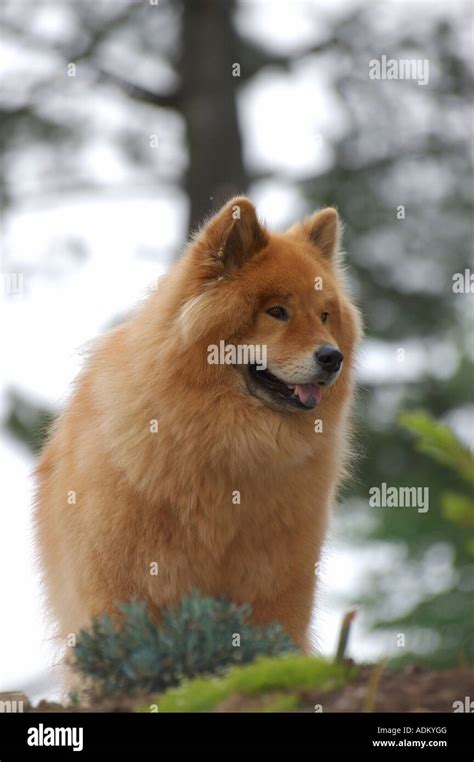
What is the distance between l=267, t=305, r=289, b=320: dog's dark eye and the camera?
6.87 metres

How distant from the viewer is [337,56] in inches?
537

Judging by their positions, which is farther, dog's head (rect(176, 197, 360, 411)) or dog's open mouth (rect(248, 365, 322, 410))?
dog's open mouth (rect(248, 365, 322, 410))

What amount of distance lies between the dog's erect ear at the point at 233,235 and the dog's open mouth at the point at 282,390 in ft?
2.23

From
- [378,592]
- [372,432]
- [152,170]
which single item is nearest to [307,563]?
[378,592]

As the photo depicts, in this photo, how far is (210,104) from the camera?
1350 centimetres

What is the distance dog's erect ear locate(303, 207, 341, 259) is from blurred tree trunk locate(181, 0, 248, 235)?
455 cm

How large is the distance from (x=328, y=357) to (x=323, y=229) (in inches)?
56.7

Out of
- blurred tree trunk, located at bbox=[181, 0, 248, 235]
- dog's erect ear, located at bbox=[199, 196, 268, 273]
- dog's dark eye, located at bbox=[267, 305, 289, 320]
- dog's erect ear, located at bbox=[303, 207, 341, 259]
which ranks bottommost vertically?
dog's dark eye, located at bbox=[267, 305, 289, 320]

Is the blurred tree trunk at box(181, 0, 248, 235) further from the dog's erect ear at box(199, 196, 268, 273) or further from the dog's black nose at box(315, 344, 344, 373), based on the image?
the dog's black nose at box(315, 344, 344, 373)

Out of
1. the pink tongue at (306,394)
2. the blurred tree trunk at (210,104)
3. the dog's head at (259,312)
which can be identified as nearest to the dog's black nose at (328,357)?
the dog's head at (259,312)

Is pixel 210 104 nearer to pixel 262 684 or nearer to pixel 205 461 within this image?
pixel 205 461
